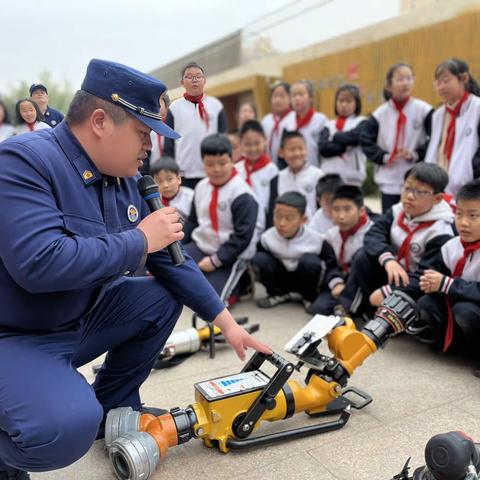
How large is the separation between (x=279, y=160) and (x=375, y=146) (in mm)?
1369

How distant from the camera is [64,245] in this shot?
1410 mm

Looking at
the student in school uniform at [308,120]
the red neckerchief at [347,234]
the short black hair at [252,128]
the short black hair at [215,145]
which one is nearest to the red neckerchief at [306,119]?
the student in school uniform at [308,120]

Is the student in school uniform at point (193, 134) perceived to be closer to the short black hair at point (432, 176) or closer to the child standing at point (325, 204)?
the child standing at point (325, 204)

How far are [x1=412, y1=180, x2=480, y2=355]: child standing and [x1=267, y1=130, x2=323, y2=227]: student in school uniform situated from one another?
5.55ft

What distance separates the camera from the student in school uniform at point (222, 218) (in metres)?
3.74

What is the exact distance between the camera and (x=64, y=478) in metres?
1.81

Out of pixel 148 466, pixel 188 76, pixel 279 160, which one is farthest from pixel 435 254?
pixel 279 160

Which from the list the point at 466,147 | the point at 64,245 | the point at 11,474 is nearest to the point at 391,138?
the point at 466,147

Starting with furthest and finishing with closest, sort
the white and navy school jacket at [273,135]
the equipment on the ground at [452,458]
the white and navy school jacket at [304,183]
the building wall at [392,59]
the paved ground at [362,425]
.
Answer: the building wall at [392,59]
the white and navy school jacket at [273,135]
the white and navy school jacket at [304,183]
the paved ground at [362,425]
the equipment on the ground at [452,458]

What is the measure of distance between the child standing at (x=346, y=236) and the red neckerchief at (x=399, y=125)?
716mm

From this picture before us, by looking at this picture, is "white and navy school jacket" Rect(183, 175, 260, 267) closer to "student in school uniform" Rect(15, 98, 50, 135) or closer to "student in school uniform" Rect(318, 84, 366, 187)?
"student in school uniform" Rect(318, 84, 366, 187)

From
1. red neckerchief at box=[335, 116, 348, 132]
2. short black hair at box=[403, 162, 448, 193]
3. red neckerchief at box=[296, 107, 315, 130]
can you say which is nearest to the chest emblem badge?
short black hair at box=[403, 162, 448, 193]

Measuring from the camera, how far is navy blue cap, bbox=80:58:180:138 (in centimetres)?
150

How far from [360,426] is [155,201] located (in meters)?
1.29
